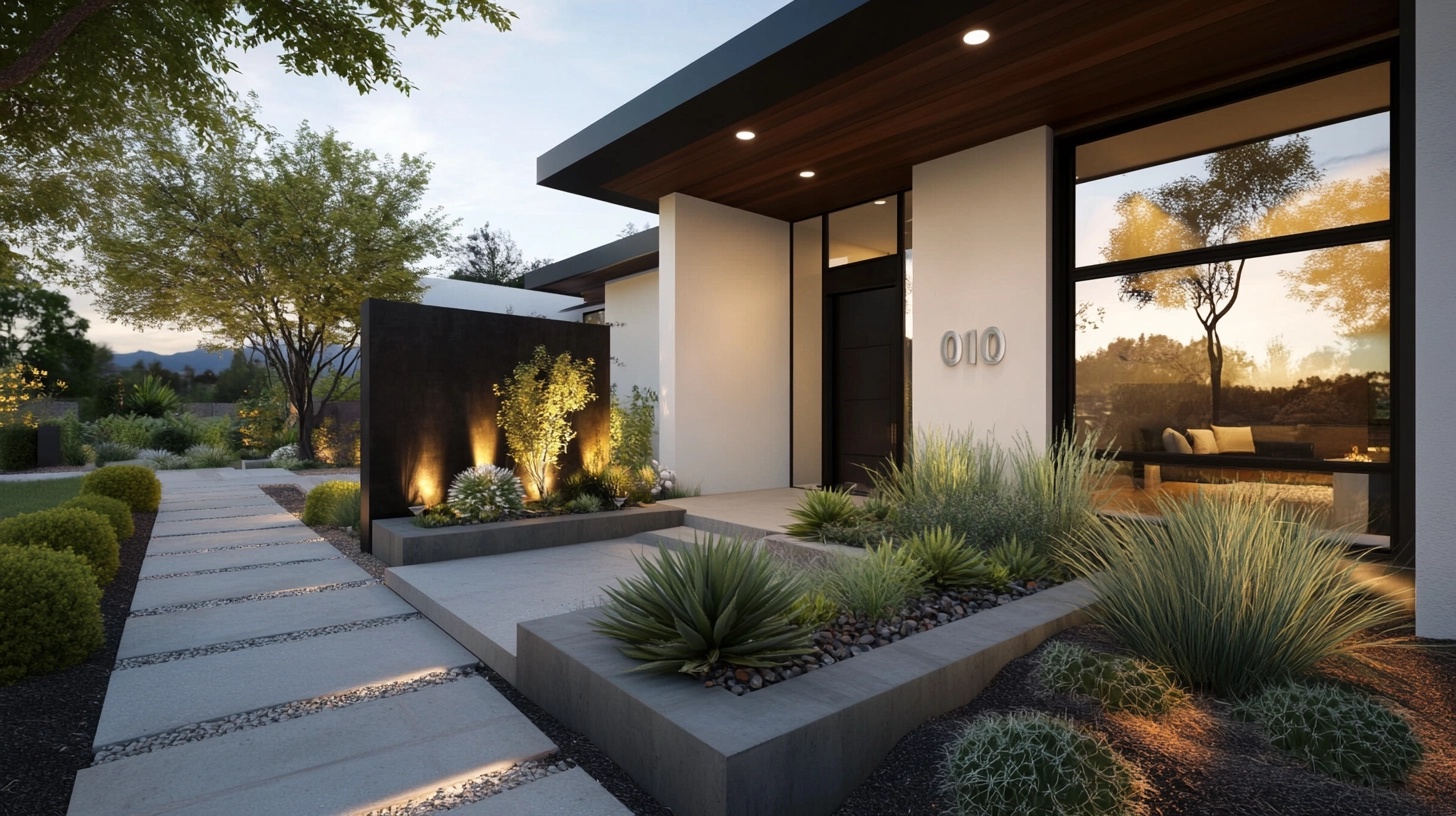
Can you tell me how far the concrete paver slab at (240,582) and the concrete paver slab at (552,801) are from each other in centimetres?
348

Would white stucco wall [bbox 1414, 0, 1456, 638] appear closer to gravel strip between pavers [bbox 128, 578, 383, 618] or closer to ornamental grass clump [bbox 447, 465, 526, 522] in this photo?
ornamental grass clump [bbox 447, 465, 526, 522]

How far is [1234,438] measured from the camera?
5113 millimetres

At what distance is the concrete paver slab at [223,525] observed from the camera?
6.85m

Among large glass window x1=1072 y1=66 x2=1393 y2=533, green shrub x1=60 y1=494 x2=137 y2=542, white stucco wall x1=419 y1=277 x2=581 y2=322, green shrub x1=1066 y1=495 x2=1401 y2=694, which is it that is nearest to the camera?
green shrub x1=1066 y1=495 x2=1401 y2=694

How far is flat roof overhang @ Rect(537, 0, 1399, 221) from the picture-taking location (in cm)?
438

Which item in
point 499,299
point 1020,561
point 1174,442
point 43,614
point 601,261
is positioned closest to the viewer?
point 43,614

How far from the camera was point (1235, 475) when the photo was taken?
512cm

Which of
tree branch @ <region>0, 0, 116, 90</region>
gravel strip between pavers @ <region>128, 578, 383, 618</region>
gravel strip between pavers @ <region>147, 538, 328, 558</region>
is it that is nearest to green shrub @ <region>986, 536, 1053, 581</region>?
gravel strip between pavers @ <region>128, 578, 383, 618</region>

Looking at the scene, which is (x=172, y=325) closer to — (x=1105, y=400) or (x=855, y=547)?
(x=855, y=547)

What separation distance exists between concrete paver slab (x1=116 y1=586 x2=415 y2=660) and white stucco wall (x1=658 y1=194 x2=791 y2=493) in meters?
4.32

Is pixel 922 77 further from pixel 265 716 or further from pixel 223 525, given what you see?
pixel 223 525

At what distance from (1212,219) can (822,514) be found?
3.84 meters

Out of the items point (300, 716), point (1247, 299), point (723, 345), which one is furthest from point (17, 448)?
point (1247, 299)

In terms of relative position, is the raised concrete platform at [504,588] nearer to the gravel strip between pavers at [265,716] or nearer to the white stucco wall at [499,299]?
the gravel strip between pavers at [265,716]
